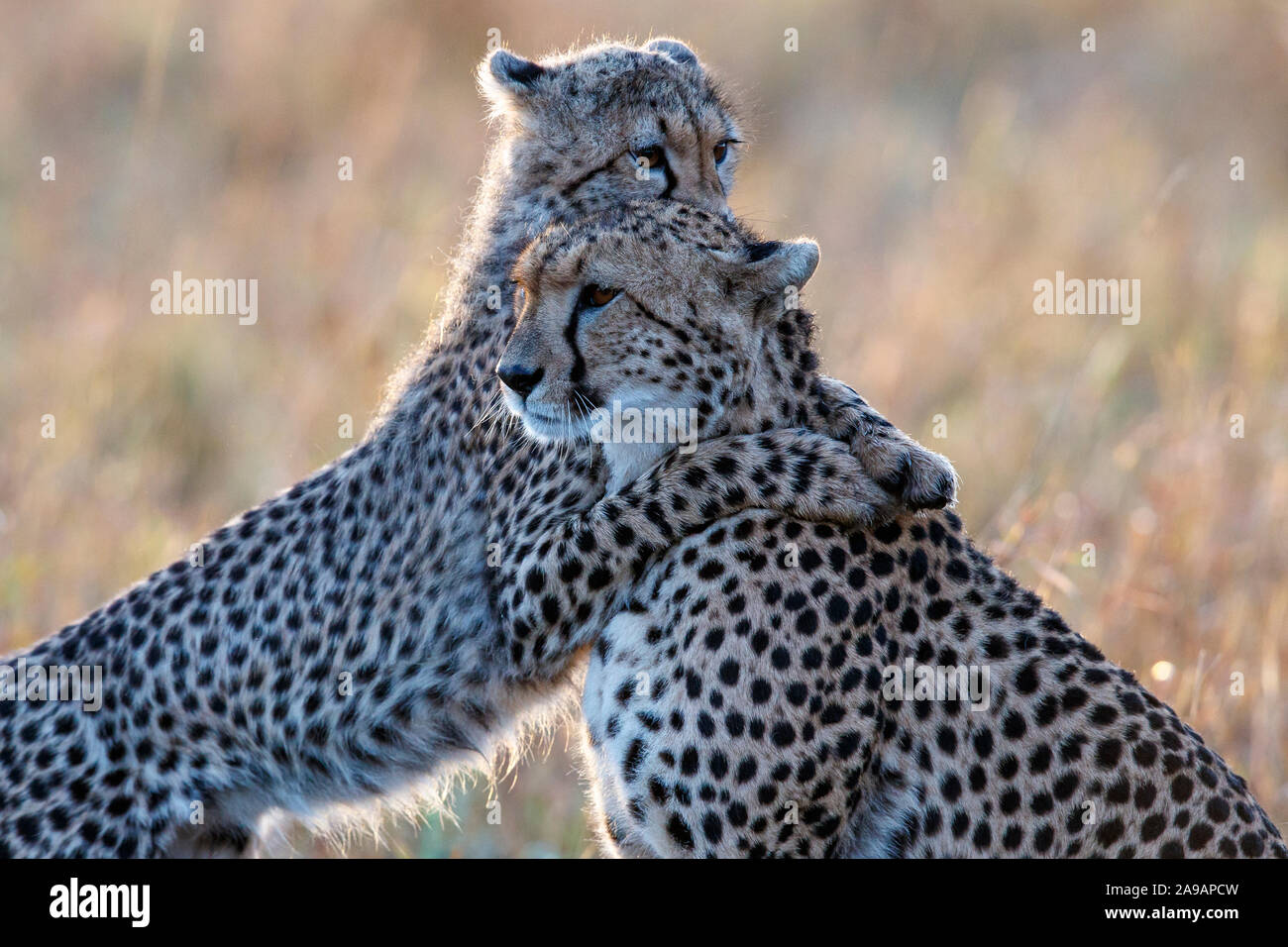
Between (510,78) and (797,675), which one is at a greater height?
(510,78)

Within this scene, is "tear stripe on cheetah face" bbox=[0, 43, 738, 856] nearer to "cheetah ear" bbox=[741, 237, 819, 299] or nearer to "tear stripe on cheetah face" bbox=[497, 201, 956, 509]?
"tear stripe on cheetah face" bbox=[497, 201, 956, 509]

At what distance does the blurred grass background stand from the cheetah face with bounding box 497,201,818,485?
122 cm

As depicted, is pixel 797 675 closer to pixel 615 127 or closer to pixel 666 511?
pixel 666 511

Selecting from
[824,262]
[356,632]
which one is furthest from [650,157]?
[824,262]

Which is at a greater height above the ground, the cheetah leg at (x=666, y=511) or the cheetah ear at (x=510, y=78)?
the cheetah ear at (x=510, y=78)

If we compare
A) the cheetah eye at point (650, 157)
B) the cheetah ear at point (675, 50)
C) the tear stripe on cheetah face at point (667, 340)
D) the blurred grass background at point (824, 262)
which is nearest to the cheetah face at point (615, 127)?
the cheetah eye at point (650, 157)

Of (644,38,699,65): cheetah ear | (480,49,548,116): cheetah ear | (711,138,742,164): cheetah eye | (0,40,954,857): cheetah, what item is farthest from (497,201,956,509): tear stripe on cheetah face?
(644,38,699,65): cheetah ear

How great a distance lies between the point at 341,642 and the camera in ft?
11.4

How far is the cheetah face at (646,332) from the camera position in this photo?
2.99m

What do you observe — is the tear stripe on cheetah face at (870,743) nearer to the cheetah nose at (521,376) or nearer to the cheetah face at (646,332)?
the cheetah face at (646,332)

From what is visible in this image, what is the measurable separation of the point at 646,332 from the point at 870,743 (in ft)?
2.82

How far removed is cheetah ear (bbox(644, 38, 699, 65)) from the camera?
4.37 meters
